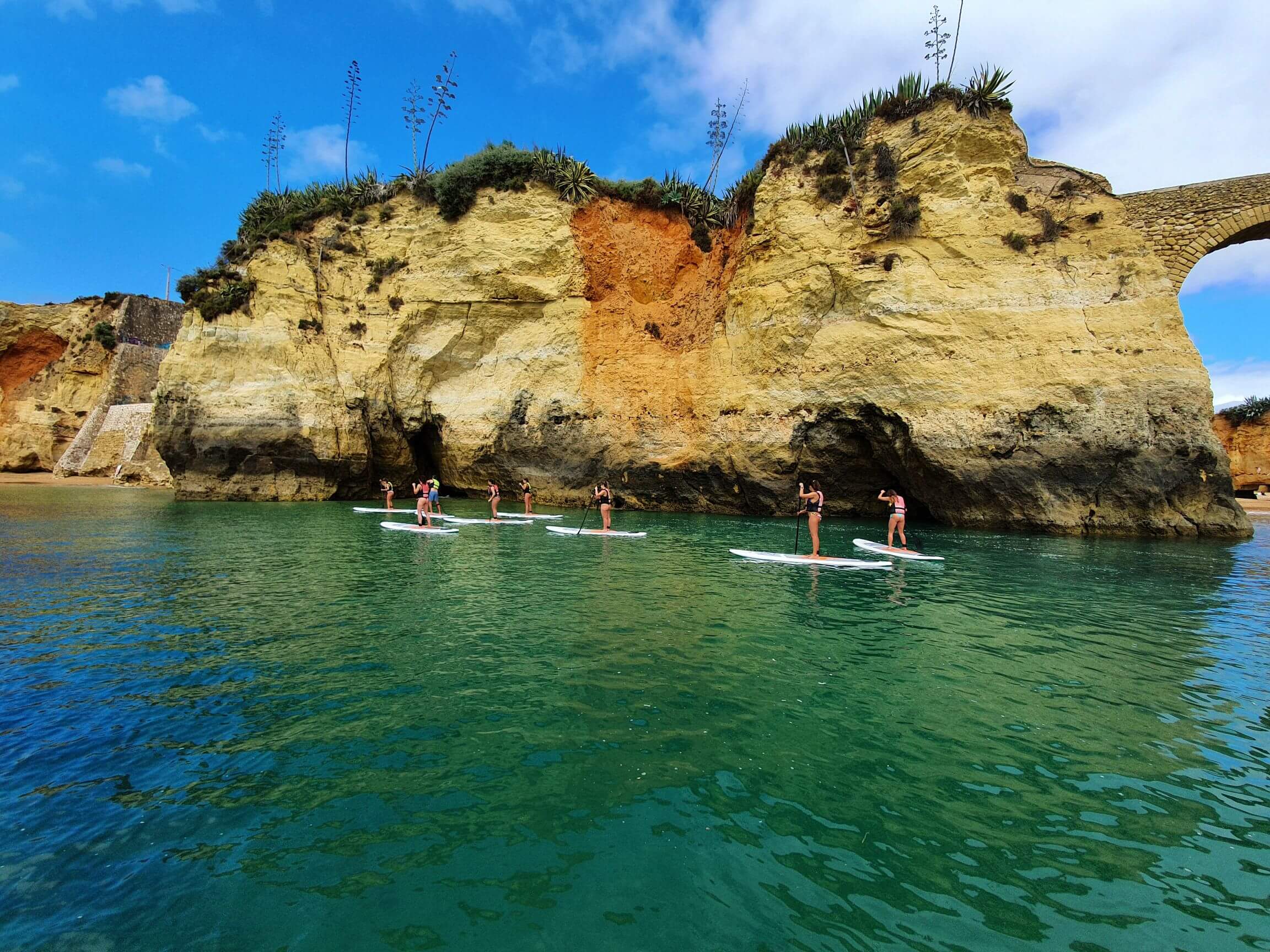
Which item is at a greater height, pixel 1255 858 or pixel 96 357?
pixel 96 357

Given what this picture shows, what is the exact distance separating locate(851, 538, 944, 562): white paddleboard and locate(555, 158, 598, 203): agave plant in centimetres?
2276

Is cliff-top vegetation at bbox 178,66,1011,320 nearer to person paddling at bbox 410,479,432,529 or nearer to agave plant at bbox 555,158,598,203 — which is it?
agave plant at bbox 555,158,598,203

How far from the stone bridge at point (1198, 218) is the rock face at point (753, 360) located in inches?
36.7

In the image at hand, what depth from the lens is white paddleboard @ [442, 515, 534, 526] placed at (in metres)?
22.2

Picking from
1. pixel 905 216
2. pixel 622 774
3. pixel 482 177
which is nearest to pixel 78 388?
pixel 482 177

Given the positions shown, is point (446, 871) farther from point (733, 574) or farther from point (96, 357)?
point (96, 357)

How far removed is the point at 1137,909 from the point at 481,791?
12.8 ft

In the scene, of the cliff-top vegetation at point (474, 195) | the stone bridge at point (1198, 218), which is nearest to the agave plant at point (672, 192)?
the cliff-top vegetation at point (474, 195)

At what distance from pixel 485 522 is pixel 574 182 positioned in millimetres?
18839

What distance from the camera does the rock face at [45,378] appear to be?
45188 millimetres

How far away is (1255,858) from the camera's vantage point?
382 centimetres

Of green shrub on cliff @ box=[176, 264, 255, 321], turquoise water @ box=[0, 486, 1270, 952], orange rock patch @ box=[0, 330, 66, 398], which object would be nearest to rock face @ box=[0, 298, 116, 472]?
orange rock patch @ box=[0, 330, 66, 398]

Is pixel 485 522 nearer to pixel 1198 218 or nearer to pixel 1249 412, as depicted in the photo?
pixel 1198 218

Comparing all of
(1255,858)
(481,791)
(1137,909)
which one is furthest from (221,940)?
(1255,858)
